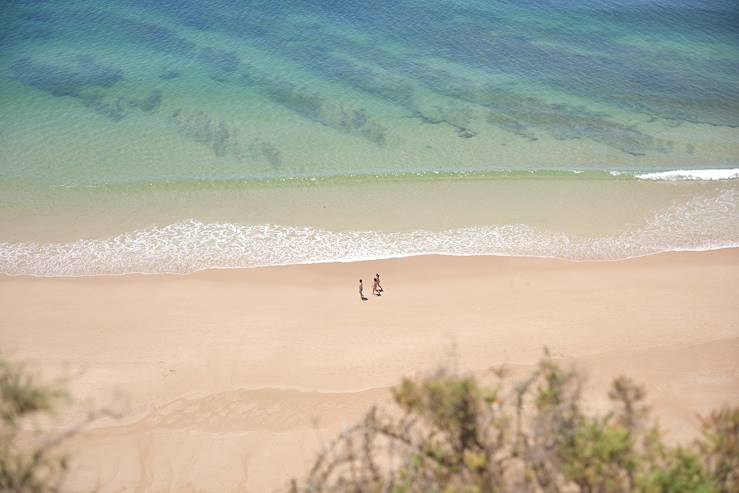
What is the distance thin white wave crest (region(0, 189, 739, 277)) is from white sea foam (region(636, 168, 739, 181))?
11.1 ft

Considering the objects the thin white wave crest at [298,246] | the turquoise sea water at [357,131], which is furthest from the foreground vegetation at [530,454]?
the turquoise sea water at [357,131]

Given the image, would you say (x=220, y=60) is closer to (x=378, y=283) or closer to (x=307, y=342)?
(x=378, y=283)

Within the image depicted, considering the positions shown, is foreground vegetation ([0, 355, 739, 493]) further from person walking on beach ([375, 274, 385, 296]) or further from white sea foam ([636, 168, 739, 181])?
white sea foam ([636, 168, 739, 181])

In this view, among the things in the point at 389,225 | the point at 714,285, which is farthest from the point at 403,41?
the point at 714,285

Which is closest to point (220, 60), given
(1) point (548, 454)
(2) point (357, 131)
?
(2) point (357, 131)

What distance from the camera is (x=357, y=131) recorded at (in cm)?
2866

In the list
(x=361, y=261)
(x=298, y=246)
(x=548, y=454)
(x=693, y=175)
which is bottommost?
(x=548, y=454)

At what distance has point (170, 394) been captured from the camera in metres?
15.9

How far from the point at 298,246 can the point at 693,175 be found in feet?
58.1

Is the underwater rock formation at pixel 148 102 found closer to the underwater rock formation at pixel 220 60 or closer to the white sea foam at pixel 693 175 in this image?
the underwater rock formation at pixel 220 60

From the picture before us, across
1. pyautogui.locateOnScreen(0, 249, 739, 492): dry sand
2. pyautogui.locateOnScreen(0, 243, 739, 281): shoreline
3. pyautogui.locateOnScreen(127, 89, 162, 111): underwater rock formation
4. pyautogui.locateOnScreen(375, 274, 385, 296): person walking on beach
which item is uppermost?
pyautogui.locateOnScreen(127, 89, 162, 111): underwater rock formation

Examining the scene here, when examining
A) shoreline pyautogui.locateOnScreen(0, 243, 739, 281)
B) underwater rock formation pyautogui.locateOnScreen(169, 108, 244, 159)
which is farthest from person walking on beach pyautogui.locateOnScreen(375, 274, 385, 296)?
underwater rock formation pyautogui.locateOnScreen(169, 108, 244, 159)

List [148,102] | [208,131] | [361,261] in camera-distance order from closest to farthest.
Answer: [361,261]
[208,131]
[148,102]

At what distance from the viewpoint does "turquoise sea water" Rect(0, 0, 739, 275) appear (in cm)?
2250
